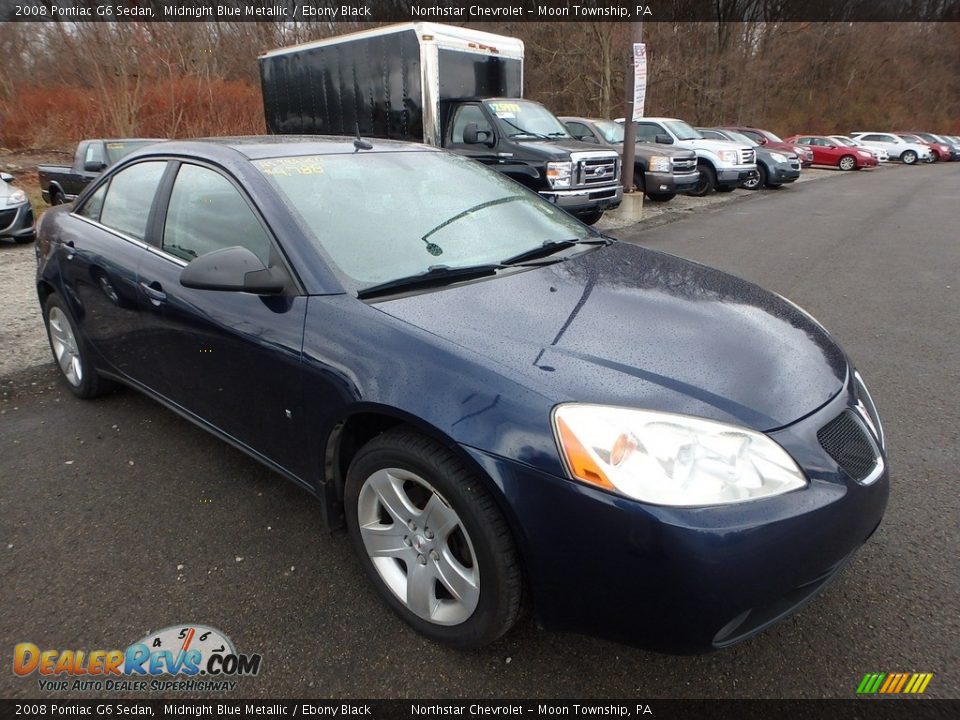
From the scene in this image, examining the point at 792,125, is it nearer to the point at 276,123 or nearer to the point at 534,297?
the point at 276,123

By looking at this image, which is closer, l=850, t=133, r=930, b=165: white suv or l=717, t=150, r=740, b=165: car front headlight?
l=717, t=150, r=740, b=165: car front headlight

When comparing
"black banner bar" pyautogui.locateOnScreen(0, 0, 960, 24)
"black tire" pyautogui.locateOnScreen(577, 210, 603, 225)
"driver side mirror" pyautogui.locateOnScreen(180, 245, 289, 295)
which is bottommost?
"black tire" pyautogui.locateOnScreen(577, 210, 603, 225)

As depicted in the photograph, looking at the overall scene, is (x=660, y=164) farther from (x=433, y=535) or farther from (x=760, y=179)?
(x=433, y=535)

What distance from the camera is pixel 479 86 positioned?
10.4m

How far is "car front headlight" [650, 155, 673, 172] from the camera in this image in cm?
1288

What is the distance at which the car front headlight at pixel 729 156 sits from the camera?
1530cm

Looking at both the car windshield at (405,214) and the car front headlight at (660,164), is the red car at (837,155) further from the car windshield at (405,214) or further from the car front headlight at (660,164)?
the car windshield at (405,214)

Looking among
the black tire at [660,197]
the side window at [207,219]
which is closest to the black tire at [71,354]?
the side window at [207,219]

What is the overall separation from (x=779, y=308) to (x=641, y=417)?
1.19 metres

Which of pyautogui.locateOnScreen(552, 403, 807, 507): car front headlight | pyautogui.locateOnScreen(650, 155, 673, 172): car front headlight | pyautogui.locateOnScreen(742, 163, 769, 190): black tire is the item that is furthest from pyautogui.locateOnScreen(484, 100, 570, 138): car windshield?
pyautogui.locateOnScreen(742, 163, 769, 190): black tire

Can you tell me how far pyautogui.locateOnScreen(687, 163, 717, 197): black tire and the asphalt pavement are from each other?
12.3m

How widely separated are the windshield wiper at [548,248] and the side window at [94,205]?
2.44 meters

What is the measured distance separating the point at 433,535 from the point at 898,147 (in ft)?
132

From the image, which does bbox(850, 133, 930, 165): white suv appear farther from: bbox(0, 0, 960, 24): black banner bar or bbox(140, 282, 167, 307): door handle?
bbox(140, 282, 167, 307): door handle
